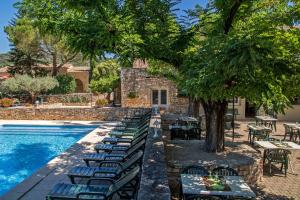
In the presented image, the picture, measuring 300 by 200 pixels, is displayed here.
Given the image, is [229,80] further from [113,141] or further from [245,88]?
[113,141]

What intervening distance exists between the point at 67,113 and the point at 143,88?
22.9 ft

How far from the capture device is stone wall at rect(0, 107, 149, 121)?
2447cm

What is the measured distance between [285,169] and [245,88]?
4583 mm

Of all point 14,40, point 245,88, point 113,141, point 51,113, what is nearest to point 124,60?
point 245,88

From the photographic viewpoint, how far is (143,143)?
9812 millimetres

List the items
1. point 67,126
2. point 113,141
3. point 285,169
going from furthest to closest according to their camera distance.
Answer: point 67,126 < point 113,141 < point 285,169

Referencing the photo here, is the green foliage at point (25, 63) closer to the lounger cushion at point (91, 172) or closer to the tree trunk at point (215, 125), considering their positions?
the tree trunk at point (215, 125)

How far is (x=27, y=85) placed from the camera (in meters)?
29.5

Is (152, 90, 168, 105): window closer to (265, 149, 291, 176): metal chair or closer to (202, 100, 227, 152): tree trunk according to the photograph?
(265, 149, 291, 176): metal chair

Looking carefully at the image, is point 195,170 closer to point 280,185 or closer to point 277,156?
point 280,185

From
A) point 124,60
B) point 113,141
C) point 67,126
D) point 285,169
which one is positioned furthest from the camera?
point 67,126

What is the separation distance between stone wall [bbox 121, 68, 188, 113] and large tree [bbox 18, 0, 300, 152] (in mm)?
16596

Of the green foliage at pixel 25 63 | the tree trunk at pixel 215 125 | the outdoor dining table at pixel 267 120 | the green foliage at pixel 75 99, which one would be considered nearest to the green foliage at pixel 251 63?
the tree trunk at pixel 215 125

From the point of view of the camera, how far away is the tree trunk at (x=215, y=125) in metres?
11.1
